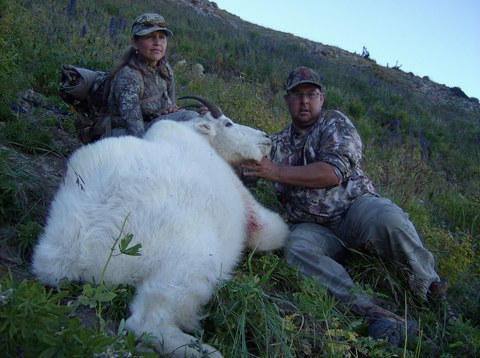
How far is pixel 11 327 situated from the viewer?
1.56 metres

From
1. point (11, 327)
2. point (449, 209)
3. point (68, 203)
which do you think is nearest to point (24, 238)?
point (68, 203)

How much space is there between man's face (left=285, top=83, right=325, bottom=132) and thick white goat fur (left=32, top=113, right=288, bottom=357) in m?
1.51

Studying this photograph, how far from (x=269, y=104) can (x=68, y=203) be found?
21.6 ft

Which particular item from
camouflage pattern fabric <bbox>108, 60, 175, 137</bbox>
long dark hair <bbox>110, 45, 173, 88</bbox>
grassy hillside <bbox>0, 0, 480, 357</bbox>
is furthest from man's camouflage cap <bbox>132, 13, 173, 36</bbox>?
grassy hillside <bbox>0, 0, 480, 357</bbox>

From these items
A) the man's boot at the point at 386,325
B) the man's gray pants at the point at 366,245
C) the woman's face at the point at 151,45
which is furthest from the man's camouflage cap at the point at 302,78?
the man's boot at the point at 386,325

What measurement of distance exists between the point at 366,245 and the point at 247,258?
1.03 m

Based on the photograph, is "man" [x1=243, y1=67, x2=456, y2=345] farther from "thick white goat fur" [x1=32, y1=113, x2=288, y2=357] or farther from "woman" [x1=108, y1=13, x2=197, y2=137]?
"woman" [x1=108, y1=13, x2=197, y2=137]

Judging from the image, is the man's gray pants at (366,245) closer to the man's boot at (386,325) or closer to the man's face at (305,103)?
the man's boot at (386,325)

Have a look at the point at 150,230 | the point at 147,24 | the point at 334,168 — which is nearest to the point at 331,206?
Result: the point at 334,168

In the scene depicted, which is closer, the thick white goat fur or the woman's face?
the thick white goat fur

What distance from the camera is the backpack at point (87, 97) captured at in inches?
198

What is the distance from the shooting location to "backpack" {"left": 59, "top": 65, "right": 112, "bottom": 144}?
5.04m

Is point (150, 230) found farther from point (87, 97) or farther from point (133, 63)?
point (87, 97)

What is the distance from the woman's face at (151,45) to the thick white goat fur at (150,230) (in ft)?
6.36
